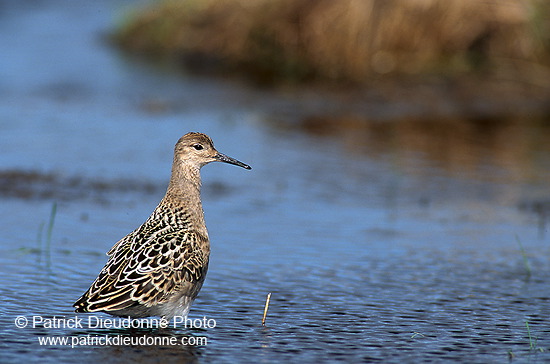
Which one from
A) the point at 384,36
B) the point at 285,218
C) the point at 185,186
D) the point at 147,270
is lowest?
the point at 147,270

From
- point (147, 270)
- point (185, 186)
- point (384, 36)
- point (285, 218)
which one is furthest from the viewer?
point (384, 36)

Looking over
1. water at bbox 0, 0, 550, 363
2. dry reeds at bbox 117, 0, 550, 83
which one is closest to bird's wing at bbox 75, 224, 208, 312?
water at bbox 0, 0, 550, 363

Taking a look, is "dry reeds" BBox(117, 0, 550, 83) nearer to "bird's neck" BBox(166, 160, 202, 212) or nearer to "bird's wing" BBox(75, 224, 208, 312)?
"bird's neck" BBox(166, 160, 202, 212)

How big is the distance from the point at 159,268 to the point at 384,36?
11.6m

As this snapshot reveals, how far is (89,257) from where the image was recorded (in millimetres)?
9477

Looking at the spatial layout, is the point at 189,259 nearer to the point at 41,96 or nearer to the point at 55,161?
the point at 55,161

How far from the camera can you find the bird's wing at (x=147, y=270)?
7.23m

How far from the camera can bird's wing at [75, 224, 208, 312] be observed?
723 centimetres

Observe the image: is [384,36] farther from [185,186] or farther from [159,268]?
[159,268]

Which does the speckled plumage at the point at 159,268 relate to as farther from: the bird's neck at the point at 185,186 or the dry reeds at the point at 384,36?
the dry reeds at the point at 384,36

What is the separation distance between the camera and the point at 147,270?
7.44 m

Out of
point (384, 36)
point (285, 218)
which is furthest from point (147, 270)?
point (384, 36)

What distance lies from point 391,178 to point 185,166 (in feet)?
16.0

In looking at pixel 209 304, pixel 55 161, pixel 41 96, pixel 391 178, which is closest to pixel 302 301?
pixel 209 304
